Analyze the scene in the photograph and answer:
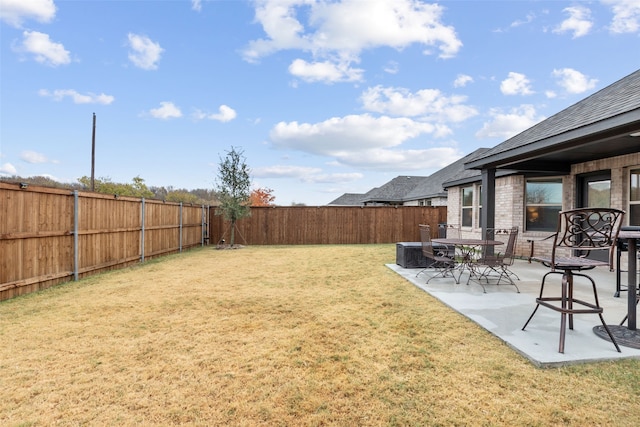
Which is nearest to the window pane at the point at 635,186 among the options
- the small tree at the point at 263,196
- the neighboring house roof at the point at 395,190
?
the neighboring house roof at the point at 395,190

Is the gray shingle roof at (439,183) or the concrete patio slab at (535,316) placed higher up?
the gray shingle roof at (439,183)

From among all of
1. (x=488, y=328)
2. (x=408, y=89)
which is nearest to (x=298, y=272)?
(x=488, y=328)

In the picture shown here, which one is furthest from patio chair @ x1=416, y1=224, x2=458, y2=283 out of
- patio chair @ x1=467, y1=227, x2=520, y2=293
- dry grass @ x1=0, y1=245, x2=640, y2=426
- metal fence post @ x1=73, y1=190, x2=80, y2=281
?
metal fence post @ x1=73, y1=190, x2=80, y2=281

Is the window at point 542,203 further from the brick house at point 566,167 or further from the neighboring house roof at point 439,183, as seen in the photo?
the neighboring house roof at point 439,183

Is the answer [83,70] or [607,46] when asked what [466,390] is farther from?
[83,70]

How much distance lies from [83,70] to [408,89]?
45.2 feet

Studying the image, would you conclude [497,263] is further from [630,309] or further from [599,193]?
[599,193]

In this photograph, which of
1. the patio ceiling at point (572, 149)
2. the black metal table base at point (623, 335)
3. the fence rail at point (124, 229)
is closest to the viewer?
the black metal table base at point (623, 335)

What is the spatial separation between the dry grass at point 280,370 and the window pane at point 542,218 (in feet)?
20.1

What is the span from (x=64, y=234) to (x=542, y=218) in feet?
38.2

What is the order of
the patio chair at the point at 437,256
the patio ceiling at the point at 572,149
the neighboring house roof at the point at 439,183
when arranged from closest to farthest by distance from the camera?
the patio ceiling at the point at 572,149 < the patio chair at the point at 437,256 < the neighboring house roof at the point at 439,183

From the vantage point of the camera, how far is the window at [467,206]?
1167 cm

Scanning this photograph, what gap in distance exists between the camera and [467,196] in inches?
473

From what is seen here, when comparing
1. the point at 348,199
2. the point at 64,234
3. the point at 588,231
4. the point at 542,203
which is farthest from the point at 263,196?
the point at 588,231
